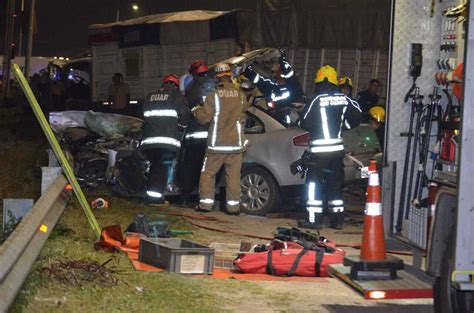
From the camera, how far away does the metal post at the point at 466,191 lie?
5.84 meters

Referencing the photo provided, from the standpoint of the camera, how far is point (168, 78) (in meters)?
13.7

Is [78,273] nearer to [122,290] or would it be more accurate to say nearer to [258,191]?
[122,290]

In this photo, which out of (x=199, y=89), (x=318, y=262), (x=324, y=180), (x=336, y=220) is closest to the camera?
(x=318, y=262)

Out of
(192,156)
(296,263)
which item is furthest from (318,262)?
(192,156)

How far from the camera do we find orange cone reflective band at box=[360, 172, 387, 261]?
7.31m

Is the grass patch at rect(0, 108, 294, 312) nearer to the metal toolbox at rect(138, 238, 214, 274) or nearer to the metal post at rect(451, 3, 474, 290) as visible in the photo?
the metal toolbox at rect(138, 238, 214, 274)

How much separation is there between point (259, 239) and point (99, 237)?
2.12m

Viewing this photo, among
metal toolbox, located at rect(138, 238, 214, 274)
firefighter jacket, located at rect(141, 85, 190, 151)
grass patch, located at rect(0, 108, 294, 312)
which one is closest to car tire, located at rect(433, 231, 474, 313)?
grass patch, located at rect(0, 108, 294, 312)

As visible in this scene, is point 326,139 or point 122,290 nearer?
point 122,290

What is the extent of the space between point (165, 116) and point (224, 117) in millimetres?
860

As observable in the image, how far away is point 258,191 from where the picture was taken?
13.5 meters

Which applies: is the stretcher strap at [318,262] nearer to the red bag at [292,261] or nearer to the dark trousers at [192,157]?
the red bag at [292,261]

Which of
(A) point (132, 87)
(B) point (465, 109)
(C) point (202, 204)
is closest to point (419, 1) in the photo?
(B) point (465, 109)

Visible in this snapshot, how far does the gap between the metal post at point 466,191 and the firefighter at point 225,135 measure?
24.0 ft
